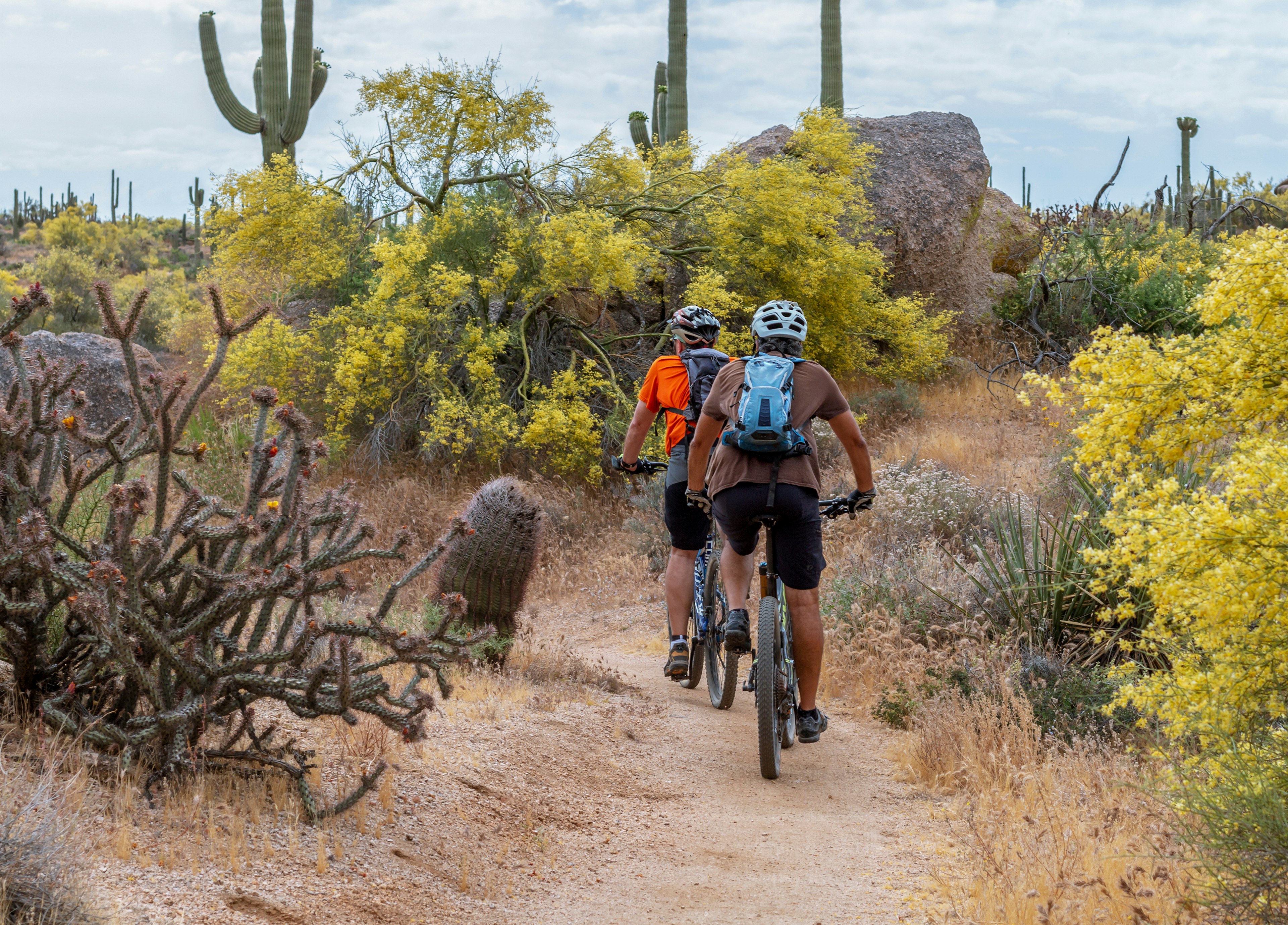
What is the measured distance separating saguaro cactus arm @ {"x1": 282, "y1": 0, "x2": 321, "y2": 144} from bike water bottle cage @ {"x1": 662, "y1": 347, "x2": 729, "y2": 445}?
1464cm

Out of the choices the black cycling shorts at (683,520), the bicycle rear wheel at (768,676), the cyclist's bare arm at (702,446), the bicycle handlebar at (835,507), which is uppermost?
the cyclist's bare arm at (702,446)

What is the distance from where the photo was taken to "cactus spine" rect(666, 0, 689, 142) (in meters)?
18.4

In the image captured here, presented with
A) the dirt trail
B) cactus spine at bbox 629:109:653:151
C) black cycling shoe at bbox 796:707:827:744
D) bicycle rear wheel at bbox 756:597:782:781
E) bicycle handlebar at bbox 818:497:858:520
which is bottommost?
the dirt trail

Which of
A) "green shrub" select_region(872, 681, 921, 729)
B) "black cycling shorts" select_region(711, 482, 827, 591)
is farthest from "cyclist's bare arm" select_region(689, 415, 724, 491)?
"green shrub" select_region(872, 681, 921, 729)

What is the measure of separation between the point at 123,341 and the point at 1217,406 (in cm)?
353

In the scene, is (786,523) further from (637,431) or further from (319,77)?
(319,77)

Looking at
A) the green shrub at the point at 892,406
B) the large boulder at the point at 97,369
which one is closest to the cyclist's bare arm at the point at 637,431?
the green shrub at the point at 892,406

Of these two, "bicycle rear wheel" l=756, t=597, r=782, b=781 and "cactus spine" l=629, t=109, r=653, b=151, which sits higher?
"cactus spine" l=629, t=109, r=653, b=151

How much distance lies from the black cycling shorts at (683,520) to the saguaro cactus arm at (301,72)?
48.9ft

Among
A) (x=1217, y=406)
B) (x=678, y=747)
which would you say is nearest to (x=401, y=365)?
(x=678, y=747)

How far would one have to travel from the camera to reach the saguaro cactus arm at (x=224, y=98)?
18.6 meters

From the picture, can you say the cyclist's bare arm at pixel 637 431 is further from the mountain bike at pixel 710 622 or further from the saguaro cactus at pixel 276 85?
the saguaro cactus at pixel 276 85

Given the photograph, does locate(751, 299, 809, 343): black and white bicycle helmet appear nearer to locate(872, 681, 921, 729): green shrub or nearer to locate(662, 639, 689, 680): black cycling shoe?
locate(662, 639, 689, 680): black cycling shoe

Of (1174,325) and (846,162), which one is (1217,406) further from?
(1174,325)
